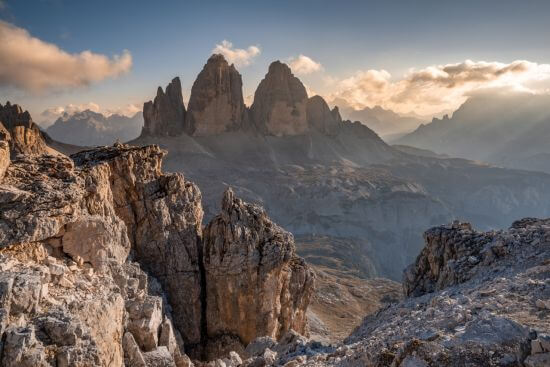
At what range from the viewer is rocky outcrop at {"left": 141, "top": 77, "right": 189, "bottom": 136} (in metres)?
170

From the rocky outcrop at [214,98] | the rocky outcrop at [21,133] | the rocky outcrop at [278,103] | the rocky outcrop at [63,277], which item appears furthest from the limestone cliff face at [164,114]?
the rocky outcrop at [63,277]

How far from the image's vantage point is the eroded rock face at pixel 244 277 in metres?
28.5

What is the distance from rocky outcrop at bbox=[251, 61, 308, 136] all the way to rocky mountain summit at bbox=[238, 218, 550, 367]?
17124 centimetres

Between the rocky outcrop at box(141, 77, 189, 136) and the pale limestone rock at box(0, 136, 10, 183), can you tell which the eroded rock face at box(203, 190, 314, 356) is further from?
the rocky outcrop at box(141, 77, 189, 136)

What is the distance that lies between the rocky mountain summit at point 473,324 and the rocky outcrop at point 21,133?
148ft

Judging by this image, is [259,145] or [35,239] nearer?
[35,239]

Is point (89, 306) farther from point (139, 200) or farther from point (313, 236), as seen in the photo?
point (313, 236)

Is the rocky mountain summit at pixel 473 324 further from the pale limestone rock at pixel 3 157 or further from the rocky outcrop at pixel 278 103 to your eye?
the rocky outcrop at pixel 278 103

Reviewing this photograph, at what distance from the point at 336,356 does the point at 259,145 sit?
176 m

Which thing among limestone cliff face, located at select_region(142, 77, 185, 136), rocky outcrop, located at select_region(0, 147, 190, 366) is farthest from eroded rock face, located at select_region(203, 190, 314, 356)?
limestone cliff face, located at select_region(142, 77, 185, 136)

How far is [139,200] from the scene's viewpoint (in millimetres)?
27969

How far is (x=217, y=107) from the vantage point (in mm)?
177875

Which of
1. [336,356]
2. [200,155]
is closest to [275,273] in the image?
[336,356]

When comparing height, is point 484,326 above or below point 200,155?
below
